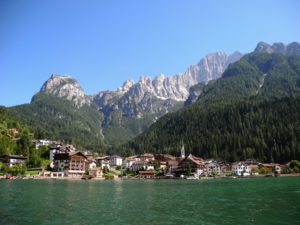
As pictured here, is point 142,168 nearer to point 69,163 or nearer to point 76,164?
point 76,164

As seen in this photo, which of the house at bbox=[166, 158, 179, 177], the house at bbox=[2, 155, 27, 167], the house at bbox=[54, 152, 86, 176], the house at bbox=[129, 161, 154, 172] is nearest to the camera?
the house at bbox=[2, 155, 27, 167]

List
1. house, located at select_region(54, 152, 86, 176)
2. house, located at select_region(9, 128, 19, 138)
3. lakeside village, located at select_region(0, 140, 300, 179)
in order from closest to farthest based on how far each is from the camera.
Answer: lakeside village, located at select_region(0, 140, 300, 179)
house, located at select_region(54, 152, 86, 176)
house, located at select_region(9, 128, 19, 138)

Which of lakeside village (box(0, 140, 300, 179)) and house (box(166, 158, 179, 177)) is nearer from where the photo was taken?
lakeside village (box(0, 140, 300, 179))

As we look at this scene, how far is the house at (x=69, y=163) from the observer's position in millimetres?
162462

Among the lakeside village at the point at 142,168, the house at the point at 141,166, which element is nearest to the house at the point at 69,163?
the lakeside village at the point at 142,168

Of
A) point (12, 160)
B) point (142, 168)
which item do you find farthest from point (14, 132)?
point (142, 168)

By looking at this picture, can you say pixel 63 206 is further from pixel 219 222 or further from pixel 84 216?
pixel 219 222

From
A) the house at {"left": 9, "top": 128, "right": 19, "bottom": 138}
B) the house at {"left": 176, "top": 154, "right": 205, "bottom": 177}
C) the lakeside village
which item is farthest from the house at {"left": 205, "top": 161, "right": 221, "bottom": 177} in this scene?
the house at {"left": 9, "top": 128, "right": 19, "bottom": 138}

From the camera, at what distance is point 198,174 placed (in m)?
170

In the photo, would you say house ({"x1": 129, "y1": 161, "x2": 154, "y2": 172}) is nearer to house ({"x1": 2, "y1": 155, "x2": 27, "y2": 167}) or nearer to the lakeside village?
the lakeside village

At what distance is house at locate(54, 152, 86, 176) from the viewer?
162 meters

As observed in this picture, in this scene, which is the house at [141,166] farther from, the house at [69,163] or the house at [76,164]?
the house at [69,163]

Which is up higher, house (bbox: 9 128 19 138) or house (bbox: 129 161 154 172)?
house (bbox: 9 128 19 138)

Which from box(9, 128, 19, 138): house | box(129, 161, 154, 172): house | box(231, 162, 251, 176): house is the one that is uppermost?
box(9, 128, 19, 138): house
